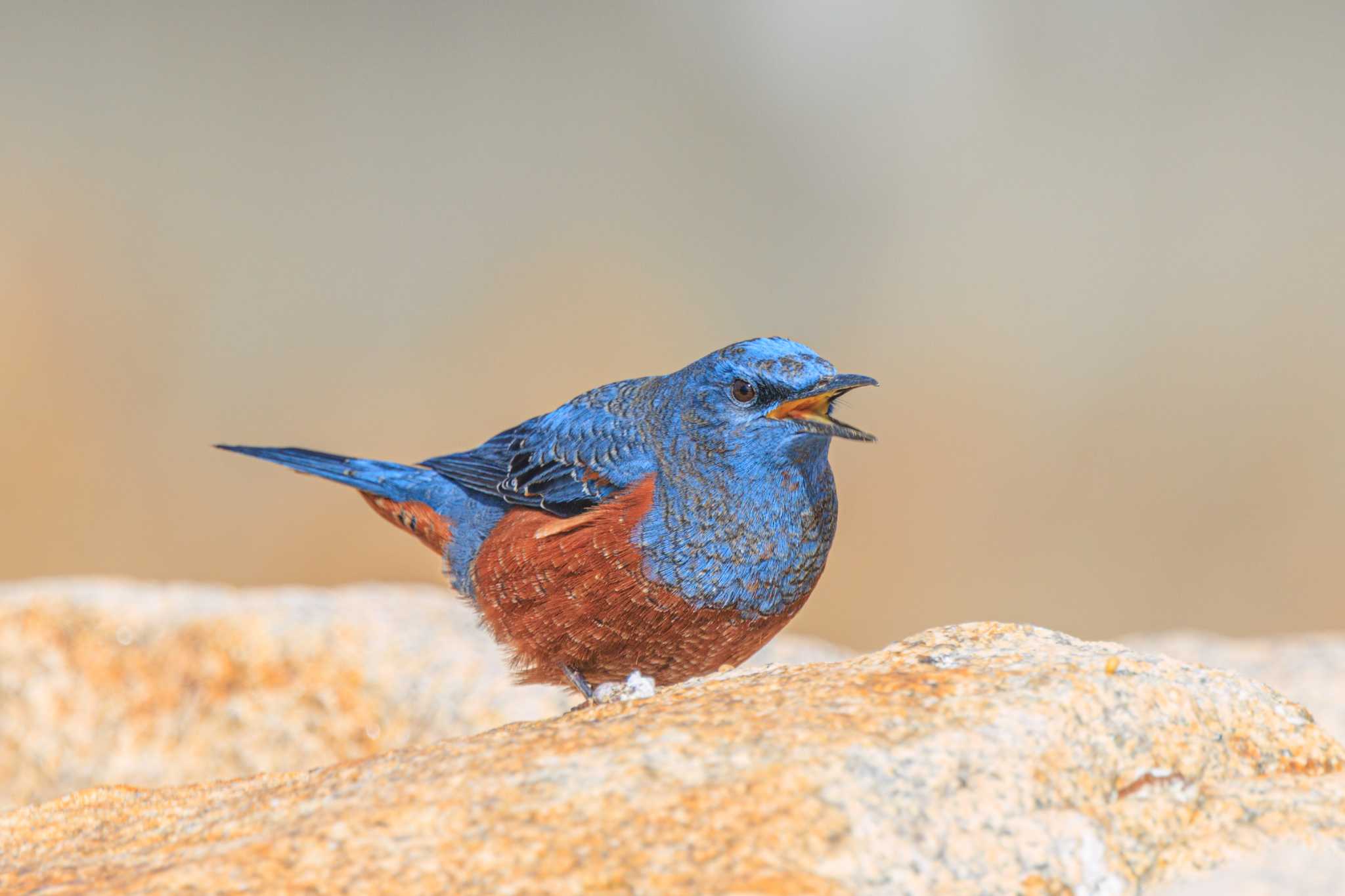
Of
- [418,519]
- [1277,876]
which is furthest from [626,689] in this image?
[1277,876]

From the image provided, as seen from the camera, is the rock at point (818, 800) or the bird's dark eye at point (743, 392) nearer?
the rock at point (818, 800)

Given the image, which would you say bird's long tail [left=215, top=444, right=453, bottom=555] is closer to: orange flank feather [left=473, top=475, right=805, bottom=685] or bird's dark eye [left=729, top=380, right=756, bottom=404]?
orange flank feather [left=473, top=475, right=805, bottom=685]

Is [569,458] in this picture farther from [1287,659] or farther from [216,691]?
[1287,659]

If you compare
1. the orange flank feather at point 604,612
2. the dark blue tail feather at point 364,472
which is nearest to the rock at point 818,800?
the orange flank feather at point 604,612

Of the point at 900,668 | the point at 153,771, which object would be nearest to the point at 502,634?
the point at 900,668

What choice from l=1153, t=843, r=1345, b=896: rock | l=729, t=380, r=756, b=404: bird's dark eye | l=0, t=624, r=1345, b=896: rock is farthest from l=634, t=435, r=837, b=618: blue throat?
l=1153, t=843, r=1345, b=896: rock

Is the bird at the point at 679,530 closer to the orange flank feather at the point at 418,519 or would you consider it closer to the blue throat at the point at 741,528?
the blue throat at the point at 741,528
